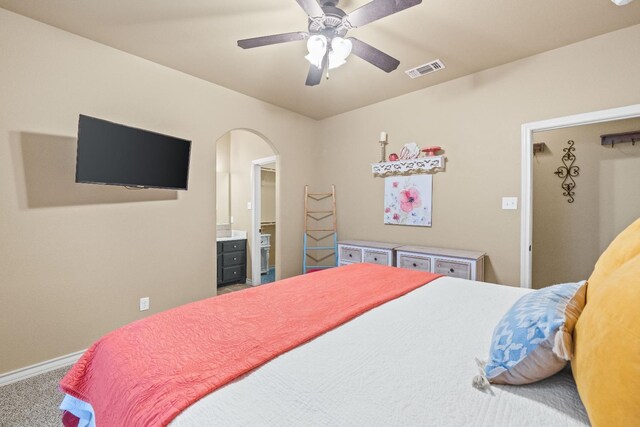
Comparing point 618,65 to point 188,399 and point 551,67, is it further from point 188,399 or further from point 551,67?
point 188,399

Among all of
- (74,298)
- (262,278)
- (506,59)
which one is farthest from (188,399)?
(262,278)

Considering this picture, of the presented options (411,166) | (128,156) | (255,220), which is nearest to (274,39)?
(128,156)

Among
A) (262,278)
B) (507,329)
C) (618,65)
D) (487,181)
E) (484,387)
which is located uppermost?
(618,65)

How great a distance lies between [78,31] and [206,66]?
3.19ft

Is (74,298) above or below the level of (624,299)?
below

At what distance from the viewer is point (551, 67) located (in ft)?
8.54

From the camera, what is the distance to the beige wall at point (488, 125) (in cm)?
239

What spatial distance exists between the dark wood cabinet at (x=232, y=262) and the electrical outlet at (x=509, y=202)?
3.57 meters

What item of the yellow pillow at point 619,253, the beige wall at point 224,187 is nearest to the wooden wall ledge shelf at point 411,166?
the yellow pillow at point 619,253

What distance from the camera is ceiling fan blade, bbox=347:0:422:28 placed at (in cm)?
146

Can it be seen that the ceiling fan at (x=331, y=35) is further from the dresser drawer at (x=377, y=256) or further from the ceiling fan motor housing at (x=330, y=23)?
the dresser drawer at (x=377, y=256)

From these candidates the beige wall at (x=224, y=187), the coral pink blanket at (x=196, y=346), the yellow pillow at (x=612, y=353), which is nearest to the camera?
the yellow pillow at (x=612, y=353)

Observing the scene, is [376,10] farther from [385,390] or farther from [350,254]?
[350,254]

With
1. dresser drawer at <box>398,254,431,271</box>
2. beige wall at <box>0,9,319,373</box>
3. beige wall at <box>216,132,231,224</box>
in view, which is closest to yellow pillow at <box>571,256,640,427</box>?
dresser drawer at <box>398,254,431,271</box>
